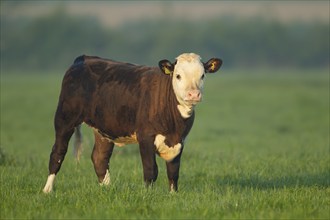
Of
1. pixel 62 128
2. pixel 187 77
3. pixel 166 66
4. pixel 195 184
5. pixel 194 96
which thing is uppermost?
pixel 166 66

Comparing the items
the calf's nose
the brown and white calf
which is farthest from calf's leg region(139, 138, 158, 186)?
the calf's nose

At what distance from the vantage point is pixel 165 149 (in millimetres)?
8891

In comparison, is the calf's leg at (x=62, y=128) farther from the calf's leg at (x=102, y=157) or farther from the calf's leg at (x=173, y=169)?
the calf's leg at (x=173, y=169)

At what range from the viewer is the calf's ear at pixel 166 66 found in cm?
881

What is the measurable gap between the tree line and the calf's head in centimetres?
8608

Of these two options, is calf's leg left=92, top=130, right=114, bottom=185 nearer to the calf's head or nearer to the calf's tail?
the calf's tail

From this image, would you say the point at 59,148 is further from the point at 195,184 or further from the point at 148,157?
the point at 195,184

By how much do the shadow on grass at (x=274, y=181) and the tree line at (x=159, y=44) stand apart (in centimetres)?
8469

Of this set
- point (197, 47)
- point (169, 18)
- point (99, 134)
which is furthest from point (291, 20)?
point (99, 134)

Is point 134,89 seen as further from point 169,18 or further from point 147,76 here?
point 169,18

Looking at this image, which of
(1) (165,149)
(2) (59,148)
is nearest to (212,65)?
(1) (165,149)

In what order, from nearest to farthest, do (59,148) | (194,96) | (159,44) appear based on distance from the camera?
(194,96) < (59,148) < (159,44)

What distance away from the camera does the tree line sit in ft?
325

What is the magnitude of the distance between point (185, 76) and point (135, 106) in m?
0.82
